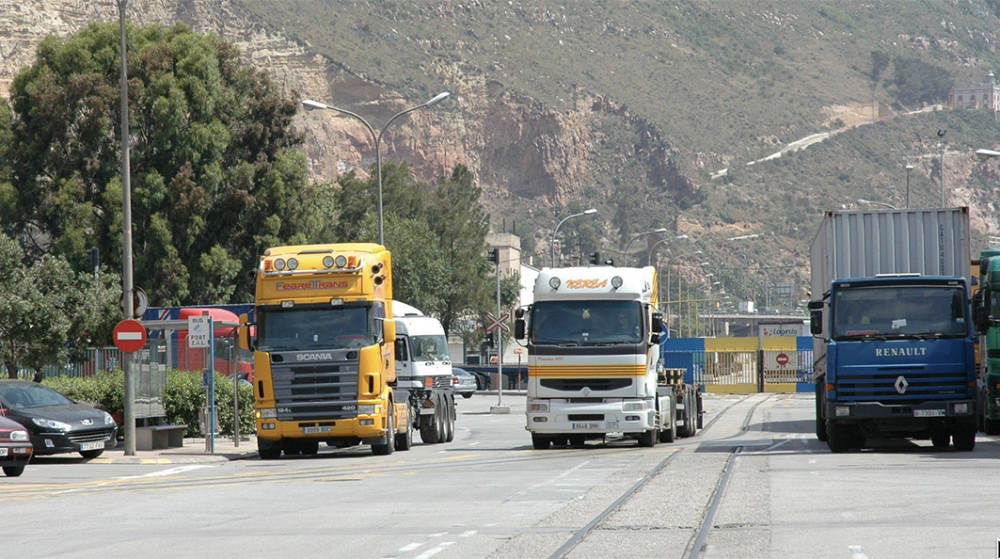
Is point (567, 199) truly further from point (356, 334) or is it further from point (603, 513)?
point (603, 513)

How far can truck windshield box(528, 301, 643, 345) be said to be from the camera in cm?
2764

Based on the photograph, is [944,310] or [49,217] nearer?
[944,310]

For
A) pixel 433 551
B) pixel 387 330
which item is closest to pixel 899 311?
pixel 387 330

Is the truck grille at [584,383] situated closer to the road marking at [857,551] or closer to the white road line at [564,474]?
the white road line at [564,474]

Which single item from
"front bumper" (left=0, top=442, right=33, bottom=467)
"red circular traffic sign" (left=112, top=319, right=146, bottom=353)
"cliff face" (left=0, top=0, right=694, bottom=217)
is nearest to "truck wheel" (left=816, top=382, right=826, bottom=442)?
"red circular traffic sign" (left=112, top=319, right=146, bottom=353)

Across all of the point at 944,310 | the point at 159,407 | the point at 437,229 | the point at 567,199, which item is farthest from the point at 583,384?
the point at 567,199

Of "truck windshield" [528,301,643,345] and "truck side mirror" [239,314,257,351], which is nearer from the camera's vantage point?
"truck side mirror" [239,314,257,351]

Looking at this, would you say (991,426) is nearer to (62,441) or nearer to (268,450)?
(268,450)

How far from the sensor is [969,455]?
2414 cm

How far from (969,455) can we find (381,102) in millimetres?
139021

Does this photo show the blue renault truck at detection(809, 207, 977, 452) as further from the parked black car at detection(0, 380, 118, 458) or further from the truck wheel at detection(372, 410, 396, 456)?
the parked black car at detection(0, 380, 118, 458)

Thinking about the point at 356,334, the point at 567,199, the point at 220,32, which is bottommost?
the point at 356,334

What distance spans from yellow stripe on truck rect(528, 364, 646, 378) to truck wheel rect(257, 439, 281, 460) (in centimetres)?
518

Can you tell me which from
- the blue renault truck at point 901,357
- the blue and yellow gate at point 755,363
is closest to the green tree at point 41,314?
the blue renault truck at point 901,357
